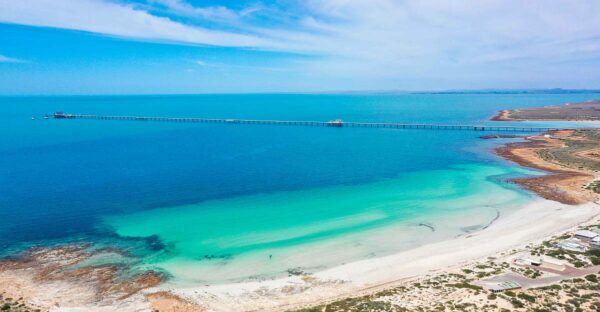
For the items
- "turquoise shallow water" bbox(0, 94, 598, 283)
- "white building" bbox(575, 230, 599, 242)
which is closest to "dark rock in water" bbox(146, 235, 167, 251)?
"turquoise shallow water" bbox(0, 94, 598, 283)

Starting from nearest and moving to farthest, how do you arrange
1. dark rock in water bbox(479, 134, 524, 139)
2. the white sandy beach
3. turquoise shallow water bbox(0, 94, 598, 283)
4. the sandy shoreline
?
the sandy shoreline, the white sandy beach, turquoise shallow water bbox(0, 94, 598, 283), dark rock in water bbox(479, 134, 524, 139)

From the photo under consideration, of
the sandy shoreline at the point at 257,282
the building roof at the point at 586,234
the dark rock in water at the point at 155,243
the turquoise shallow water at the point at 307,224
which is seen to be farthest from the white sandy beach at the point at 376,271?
the dark rock in water at the point at 155,243

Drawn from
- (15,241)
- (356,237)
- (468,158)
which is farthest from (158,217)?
(468,158)

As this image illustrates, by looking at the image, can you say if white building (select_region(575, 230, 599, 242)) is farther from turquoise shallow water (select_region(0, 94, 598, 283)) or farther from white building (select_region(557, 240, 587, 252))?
turquoise shallow water (select_region(0, 94, 598, 283))

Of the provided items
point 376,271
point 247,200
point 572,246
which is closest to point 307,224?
point 247,200

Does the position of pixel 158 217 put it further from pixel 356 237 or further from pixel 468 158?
pixel 468 158
